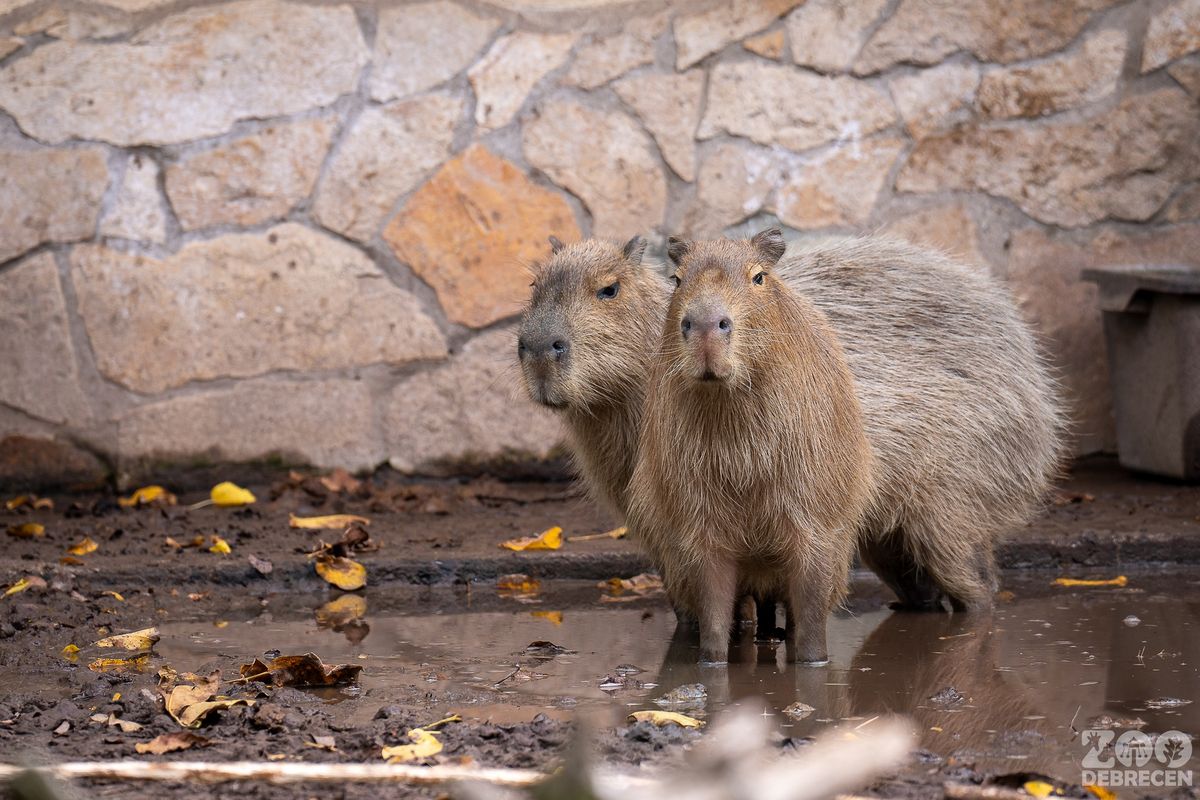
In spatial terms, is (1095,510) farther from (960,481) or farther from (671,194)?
(671,194)

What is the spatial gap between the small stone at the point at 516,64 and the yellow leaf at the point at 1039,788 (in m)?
3.78

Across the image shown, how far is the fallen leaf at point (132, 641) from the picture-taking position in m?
3.67

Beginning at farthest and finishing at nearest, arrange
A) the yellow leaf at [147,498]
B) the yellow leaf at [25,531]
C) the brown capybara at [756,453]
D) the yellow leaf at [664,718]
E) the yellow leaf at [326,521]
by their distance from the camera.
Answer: the yellow leaf at [147,498], the yellow leaf at [326,521], the yellow leaf at [25,531], the brown capybara at [756,453], the yellow leaf at [664,718]

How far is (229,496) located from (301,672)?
2.29m

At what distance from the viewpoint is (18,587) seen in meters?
4.10

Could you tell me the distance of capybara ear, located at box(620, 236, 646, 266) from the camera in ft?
13.2

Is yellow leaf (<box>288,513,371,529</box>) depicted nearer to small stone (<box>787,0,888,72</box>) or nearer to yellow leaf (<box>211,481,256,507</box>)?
yellow leaf (<box>211,481,256,507</box>)

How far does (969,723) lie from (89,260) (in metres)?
3.94

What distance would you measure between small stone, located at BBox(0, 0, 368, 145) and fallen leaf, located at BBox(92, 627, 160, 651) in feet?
8.01

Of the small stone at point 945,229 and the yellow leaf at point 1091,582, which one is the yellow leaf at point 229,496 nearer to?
the small stone at point 945,229

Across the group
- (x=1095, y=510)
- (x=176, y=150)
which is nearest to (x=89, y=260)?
(x=176, y=150)

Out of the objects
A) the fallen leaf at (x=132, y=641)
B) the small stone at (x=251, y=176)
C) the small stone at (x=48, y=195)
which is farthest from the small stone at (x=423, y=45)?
the fallen leaf at (x=132, y=641)

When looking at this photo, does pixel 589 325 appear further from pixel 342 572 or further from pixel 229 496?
pixel 229 496

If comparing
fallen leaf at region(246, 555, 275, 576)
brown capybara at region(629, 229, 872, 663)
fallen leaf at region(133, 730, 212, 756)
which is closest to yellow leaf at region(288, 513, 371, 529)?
fallen leaf at region(246, 555, 275, 576)
